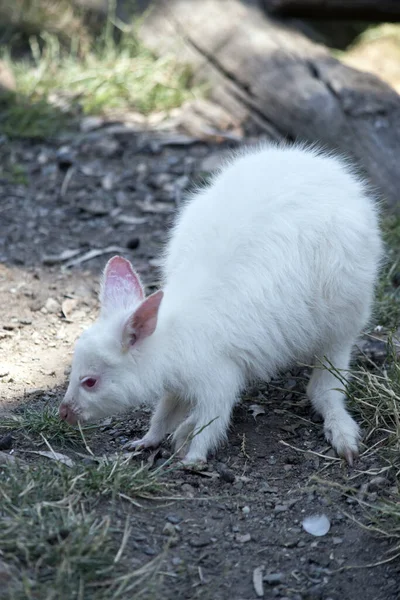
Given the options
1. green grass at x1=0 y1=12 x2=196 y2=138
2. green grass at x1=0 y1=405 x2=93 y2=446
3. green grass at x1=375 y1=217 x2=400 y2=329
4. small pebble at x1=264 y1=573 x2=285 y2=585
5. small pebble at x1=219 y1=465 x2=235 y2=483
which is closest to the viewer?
small pebble at x1=264 y1=573 x2=285 y2=585

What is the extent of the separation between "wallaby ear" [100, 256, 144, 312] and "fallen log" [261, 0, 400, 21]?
4431mm

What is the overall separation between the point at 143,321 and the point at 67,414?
57 centimetres

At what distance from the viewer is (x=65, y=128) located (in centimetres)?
752

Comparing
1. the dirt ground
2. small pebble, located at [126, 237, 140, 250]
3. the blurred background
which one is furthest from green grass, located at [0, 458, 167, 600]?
the blurred background

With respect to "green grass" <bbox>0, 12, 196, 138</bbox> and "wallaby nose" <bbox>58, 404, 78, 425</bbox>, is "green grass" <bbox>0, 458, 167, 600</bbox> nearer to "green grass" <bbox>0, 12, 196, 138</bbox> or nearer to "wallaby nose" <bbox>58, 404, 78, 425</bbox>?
"wallaby nose" <bbox>58, 404, 78, 425</bbox>

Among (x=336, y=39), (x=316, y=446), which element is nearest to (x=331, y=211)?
(x=316, y=446)

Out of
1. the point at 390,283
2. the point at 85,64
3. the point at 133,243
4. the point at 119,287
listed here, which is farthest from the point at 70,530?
the point at 85,64

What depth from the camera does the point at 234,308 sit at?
154 inches

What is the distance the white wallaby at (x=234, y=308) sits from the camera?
386cm

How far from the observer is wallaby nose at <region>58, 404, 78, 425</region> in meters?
3.89

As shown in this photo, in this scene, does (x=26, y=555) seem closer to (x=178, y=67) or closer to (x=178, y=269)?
(x=178, y=269)

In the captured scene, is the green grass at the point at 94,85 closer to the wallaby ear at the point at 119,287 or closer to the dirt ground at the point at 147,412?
the dirt ground at the point at 147,412

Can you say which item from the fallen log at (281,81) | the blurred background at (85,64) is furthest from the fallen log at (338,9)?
the fallen log at (281,81)

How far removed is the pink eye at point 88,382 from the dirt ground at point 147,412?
37 centimetres
